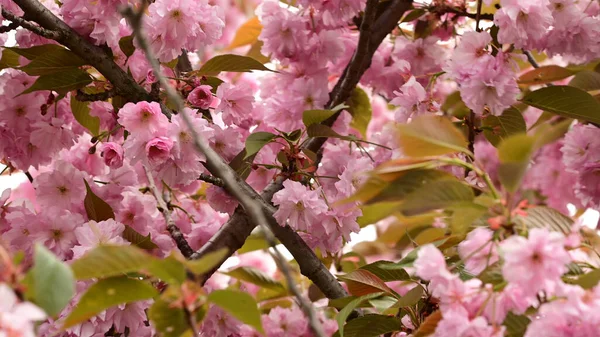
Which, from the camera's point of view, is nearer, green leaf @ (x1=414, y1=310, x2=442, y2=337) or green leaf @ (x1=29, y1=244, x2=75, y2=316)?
green leaf @ (x1=29, y1=244, x2=75, y2=316)

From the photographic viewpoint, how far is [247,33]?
187cm

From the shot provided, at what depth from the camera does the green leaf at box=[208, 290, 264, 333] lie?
0.66m

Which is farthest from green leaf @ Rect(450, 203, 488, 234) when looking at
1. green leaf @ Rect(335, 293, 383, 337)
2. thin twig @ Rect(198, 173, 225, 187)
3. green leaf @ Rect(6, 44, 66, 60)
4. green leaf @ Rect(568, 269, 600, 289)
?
green leaf @ Rect(6, 44, 66, 60)

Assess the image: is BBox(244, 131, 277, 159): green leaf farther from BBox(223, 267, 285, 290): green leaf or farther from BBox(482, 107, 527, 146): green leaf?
BBox(482, 107, 527, 146): green leaf

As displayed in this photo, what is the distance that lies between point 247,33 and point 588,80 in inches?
32.5

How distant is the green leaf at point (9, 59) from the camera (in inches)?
52.9

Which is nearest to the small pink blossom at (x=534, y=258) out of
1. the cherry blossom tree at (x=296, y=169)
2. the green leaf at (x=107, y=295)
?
the cherry blossom tree at (x=296, y=169)

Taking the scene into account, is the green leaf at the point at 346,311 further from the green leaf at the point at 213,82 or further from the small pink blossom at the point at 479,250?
the green leaf at the point at 213,82

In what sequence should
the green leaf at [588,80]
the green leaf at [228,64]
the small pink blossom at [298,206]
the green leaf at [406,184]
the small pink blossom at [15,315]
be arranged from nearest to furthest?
1. the small pink blossom at [15,315]
2. the green leaf at [406,184]
3. the small pink blossom at [298,206]
4. the green leaf at [228,64]
5. the green leaf at [588,80]

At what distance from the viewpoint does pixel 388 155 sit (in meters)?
1.46

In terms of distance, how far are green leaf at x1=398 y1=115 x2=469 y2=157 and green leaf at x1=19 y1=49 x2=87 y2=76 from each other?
0.69 metres

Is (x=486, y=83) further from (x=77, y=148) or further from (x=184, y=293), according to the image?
(x=77, y=148)

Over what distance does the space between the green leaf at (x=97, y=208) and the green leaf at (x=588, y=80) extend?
881mm

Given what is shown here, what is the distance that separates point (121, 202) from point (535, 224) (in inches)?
32.4
